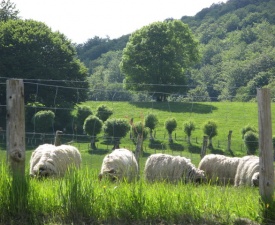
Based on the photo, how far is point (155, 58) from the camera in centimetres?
9638

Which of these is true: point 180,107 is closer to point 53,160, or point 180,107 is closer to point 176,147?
point 176,147

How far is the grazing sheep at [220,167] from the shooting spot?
64.7ft

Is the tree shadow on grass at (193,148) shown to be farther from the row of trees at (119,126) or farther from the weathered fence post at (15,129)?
the weathered fence post at (15,129)

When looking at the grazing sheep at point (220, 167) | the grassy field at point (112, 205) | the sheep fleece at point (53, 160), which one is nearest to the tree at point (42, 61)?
the grazing sheep at point (220, 167)

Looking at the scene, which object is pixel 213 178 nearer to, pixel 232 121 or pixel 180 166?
pixel 180 166

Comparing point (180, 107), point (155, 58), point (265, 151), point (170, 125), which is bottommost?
point (265, 151)

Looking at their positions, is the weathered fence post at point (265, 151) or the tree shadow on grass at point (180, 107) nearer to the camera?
the weathered fence post at point (265, 151)

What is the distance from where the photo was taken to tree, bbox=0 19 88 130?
63.3 metres

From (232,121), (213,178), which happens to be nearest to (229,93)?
(232,121)

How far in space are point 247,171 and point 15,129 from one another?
1014cm

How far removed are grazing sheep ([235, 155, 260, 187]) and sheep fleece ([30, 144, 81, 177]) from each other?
4905 mm

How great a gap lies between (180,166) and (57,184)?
7908mm

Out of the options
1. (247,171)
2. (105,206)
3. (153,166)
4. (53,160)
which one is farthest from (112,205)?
(247,171)

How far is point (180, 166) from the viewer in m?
17.7
